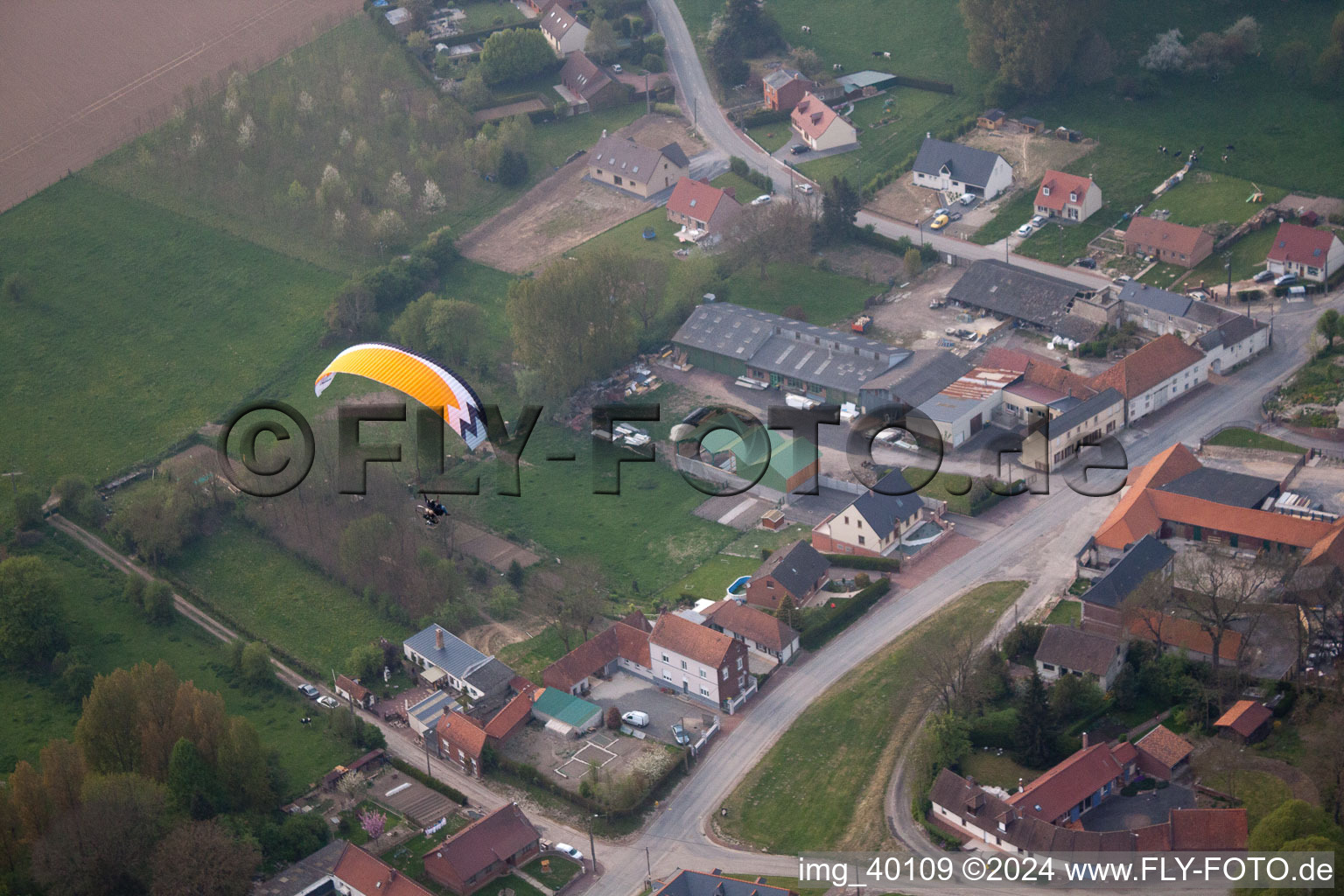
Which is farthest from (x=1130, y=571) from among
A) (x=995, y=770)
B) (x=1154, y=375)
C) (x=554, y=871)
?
(x=554, y=871)

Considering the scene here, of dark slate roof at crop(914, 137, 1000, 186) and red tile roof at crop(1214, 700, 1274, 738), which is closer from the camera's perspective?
red tile roof at crop(1214, 700, 1274, 738)

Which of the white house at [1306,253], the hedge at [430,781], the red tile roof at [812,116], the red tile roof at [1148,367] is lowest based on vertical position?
the hedge at [430,781]

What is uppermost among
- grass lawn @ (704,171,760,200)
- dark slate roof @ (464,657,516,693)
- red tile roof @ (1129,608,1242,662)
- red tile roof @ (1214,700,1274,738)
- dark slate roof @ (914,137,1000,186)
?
dark slate roof @ (914,137,1000,186)

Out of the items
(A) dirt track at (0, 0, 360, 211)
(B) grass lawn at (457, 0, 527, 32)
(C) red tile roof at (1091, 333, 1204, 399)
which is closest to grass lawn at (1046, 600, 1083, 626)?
(C) red tile roof at (1091, 333, 1204, 399)

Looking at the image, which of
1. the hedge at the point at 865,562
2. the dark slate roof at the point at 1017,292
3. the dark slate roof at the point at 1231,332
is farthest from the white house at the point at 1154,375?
the hedge at the point at 865,562

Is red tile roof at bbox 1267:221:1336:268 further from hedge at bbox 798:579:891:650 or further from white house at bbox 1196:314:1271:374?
hedge at bbox 798:579:891:650

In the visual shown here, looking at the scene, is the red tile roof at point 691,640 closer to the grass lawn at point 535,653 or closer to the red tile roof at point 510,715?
the grass lawn at point 535,653

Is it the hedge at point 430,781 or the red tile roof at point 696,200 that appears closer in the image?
the hedge at point 430,781

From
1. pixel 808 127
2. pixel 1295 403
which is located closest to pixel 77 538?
pixel 808 127
